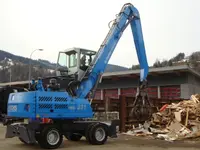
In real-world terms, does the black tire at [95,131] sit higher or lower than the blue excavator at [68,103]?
lower

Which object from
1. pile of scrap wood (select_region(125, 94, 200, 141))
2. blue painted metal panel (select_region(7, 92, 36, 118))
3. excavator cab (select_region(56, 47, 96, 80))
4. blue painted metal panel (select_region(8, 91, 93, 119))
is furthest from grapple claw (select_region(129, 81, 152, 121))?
blue painted metal panel (select_region(7, 92, 36, 118))

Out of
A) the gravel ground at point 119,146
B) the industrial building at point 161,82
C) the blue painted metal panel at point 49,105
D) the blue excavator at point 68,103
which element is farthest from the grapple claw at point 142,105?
the industrial building at point 161,82

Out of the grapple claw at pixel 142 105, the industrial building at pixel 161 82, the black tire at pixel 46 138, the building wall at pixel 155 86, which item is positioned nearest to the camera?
the black tire at pixel 46 138

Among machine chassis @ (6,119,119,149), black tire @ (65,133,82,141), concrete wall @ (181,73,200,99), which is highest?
concrete wall @ (181,73,200,99)

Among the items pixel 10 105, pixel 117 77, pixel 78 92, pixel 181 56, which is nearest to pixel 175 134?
pixel 78 92

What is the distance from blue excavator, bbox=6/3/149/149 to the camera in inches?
475

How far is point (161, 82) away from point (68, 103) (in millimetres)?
21348

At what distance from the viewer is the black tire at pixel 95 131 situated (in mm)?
13156

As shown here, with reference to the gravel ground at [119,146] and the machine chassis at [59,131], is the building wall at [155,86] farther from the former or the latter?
the machine chassis at [59,131]

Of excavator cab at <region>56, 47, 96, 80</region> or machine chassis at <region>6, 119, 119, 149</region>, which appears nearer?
machine chassis at <region>6, 119, 119, 149</region>

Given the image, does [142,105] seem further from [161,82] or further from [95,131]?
[161,82]

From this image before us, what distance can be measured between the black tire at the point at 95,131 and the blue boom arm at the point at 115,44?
4.58 feet

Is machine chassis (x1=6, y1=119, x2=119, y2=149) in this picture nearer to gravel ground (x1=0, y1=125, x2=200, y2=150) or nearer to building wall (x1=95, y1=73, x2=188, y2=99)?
gravel ground (x1=0, y1=125, x2=200, y2=150)

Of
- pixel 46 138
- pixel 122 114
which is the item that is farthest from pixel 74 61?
pixel 122 114
